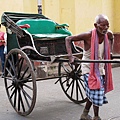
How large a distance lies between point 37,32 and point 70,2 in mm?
Result: 5678

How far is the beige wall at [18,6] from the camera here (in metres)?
9.54

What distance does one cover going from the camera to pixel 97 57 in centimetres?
435

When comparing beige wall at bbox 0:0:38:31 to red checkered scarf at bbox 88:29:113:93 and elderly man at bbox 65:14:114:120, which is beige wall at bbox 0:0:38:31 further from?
red checkered scarf at bbox 88:29:113:93

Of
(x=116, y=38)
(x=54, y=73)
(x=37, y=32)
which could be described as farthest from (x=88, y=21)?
(x=37, y=32)

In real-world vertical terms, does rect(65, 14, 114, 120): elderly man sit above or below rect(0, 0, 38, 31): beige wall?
below

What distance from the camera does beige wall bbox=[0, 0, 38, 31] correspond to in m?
9.54

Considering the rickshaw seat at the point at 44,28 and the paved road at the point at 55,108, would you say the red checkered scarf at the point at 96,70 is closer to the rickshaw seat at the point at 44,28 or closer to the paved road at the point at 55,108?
the paved road at the point at 55,108

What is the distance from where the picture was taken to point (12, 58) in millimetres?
5352

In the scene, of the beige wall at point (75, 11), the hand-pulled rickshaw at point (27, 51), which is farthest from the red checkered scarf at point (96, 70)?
the beige wall at point (75, 11)

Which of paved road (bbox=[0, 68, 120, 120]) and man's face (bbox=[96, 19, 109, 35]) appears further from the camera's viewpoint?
paved road (bbox=[0, 68, 120, 120])

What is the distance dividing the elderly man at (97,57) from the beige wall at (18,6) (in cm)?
554

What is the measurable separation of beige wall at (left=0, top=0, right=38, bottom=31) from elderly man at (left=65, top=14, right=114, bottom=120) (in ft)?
18.2

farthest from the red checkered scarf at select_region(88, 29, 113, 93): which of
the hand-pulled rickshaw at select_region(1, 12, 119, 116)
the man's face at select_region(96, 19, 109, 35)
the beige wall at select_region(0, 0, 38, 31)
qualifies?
the beige wall at select_region(0, 0, 38, 31)

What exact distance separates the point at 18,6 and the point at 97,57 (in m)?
5.97
